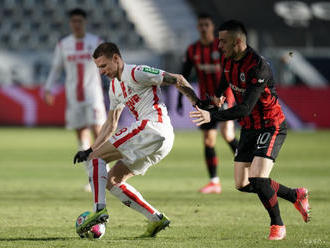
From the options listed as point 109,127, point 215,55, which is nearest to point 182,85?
point 109,127

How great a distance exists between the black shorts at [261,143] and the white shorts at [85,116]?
387cm

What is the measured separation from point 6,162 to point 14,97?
1024 cm

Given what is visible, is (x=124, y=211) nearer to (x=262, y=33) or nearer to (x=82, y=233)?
(x=82, y=233)

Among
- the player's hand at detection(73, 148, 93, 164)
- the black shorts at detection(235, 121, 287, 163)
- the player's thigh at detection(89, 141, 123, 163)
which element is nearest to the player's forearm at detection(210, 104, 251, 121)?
the black shorts at detection(235, 121, 287, 163)

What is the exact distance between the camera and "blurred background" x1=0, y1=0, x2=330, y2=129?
23.6 meters

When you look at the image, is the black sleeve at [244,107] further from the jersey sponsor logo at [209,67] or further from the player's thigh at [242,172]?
the jersey sponsor logo at [209,67]

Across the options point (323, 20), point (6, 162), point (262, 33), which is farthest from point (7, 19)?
point (6, 162)

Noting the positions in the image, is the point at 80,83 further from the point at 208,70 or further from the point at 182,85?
the point at 182,85

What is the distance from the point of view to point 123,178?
6395 mm

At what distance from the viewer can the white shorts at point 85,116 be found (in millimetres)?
10242

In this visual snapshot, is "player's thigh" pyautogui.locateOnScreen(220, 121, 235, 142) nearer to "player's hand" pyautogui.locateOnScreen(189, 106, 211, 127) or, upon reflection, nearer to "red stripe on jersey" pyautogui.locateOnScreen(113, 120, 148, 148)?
"red stripe on jersey" pyautogui.locateOnScreen(113, 120, 148, 148)


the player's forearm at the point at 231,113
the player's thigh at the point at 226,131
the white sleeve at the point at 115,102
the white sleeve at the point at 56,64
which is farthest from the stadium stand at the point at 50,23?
the player's forearm at the point at 231,113

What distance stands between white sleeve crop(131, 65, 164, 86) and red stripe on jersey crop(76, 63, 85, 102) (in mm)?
4101

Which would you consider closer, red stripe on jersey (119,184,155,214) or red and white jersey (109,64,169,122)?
red and white jersey (109,64,169,122)
